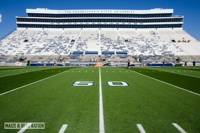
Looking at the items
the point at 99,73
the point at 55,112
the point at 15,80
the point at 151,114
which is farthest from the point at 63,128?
the point at 99,73

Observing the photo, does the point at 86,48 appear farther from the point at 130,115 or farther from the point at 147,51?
the point at 130,115

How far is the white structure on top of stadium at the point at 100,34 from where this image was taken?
2798 inches

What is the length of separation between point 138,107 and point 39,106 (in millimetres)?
→ 3451

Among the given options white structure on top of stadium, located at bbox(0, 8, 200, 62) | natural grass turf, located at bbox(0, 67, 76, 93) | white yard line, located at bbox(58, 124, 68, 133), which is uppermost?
white structure on top of stadium, located at bbox(0, 8, 200, 62)

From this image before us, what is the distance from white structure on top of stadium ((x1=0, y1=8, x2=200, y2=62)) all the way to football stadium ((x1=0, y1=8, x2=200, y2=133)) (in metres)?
0.37

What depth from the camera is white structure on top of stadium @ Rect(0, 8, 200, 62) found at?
233 feet

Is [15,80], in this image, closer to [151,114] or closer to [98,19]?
[151,114]

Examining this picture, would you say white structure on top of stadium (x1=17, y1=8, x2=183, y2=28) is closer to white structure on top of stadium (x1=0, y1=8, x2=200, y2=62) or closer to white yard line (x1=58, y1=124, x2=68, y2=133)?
white structure on top of stadium (x1=0, y1=8, x2=200, y2=62)

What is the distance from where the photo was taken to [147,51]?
7038 cm

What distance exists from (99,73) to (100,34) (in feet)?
209

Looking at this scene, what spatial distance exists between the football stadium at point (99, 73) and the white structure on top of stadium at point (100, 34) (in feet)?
1.20

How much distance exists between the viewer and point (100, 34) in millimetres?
86438

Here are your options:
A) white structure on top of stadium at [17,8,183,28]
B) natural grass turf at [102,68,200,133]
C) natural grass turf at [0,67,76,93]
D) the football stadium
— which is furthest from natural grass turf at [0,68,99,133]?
white structure on top of stadium at [17,8,183,28]

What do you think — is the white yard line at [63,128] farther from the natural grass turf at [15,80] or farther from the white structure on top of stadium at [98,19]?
the white structure on top of stadium at [98,19]
